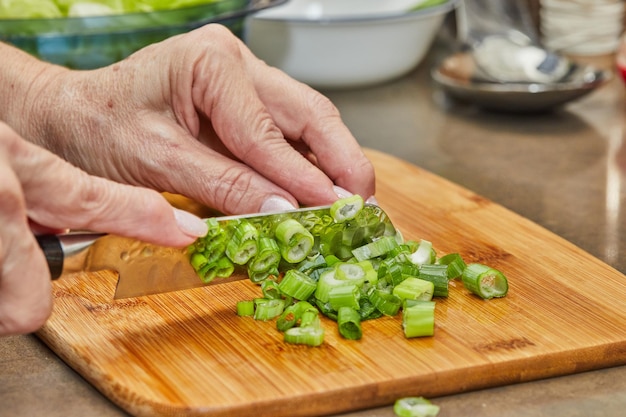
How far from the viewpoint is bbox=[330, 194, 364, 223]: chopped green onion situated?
4.51 feet

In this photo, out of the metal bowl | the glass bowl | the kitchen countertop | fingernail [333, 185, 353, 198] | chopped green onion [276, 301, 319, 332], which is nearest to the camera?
the kitchen countertop

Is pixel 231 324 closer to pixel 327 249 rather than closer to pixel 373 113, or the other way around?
pixel 327 249

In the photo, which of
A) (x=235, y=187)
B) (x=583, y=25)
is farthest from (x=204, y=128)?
(x=583, y=25)

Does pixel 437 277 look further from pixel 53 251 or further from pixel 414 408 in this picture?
pixel 53 251

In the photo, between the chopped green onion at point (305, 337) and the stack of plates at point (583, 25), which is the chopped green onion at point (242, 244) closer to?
the chopped green onion at point (305, 337)

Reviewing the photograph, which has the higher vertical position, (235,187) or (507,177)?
(235,187)

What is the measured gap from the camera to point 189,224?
1.22 meters

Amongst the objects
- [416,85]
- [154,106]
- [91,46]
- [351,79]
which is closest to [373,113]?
[351,79]

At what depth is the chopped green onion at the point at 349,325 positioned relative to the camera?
1236 millimetres

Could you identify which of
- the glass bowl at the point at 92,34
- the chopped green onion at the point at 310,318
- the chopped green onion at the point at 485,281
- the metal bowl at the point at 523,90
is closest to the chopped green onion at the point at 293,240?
the chopped green onion at the point at 310,318

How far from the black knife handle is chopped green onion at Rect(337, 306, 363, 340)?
352 mm

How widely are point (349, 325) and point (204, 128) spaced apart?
50 cm

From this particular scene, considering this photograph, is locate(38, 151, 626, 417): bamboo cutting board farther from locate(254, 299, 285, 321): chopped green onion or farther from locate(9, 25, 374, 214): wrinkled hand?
locate(9, 25, 374, 214): wrinkled hand

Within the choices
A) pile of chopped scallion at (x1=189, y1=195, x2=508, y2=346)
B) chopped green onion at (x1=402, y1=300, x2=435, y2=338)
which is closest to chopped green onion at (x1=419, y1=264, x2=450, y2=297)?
pile of chopped scallion at (x1=189, y1=195, x2=508, y2=346)
